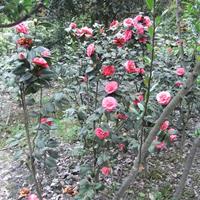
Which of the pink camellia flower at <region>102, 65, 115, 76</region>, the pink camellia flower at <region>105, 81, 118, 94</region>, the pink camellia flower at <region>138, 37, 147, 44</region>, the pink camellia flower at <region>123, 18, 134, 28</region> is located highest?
the pink camellia flower at <region>123, 18, 134, 28</region>

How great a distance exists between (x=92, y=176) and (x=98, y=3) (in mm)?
4658

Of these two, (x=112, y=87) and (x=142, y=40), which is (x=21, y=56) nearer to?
(x=112, y=87)

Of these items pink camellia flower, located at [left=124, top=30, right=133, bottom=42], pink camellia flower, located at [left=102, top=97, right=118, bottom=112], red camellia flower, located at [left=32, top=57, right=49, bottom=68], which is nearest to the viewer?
red camellia flower, located at [left=32, top=57, right=49, bottom=68]

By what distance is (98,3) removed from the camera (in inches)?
264

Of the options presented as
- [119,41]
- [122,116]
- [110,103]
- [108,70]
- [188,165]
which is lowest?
[188,165]

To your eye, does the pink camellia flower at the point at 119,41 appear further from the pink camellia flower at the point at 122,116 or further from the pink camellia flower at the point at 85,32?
the pink camellia flower at the point at 122,116

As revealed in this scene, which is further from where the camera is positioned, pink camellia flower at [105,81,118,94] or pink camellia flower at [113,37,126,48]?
pink camellia flower at [113,37,126,48]

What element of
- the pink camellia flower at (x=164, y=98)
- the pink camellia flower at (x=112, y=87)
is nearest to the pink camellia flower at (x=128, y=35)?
the pink camellia flower at (x=112, y=87)

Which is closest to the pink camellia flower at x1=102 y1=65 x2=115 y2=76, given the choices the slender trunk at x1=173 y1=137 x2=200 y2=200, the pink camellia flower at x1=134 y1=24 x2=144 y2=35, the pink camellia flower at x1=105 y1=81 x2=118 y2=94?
the pink camellia flower at x1=105 y1=81 x2=118 y2=94


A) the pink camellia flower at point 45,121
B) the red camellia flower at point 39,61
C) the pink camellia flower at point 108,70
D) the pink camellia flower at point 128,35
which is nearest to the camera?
the red camellia flower at point 39,61

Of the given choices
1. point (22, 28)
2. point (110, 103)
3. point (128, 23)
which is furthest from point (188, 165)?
point (22, 28)

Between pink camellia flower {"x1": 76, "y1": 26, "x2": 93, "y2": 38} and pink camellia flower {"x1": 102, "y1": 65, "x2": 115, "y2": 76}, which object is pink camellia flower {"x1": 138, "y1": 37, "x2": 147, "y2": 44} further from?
pink camellia flower {"x1": 102, "y1": 65, "x2": 115, "y2": 76}

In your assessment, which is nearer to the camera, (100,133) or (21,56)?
(21,56)

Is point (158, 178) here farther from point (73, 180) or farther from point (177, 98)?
point (177, 98)
